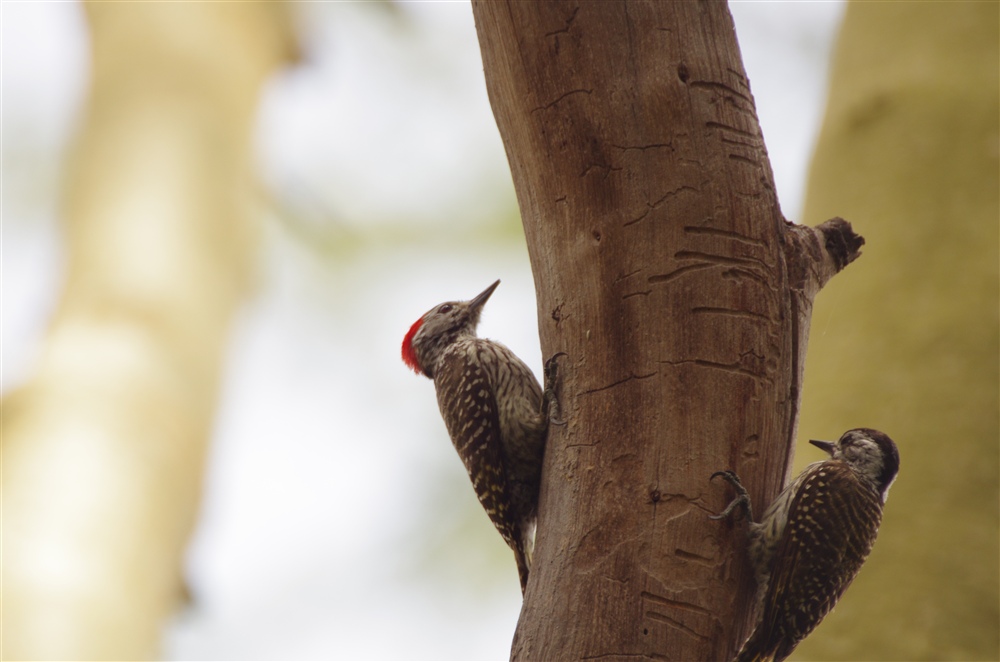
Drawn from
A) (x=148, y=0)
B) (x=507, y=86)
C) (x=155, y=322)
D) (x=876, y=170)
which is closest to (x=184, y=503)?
(x=155, y=322)

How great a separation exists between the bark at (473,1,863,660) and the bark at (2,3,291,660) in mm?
3143

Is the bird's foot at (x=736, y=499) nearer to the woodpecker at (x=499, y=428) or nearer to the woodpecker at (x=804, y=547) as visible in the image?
the woodpecker at (x=804, y=547)

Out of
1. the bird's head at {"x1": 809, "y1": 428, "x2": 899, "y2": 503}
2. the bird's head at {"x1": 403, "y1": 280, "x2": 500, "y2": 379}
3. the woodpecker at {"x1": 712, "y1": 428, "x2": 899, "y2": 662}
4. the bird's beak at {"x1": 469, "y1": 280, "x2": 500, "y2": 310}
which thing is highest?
the bird's beak at {"x1": 469, "y1": 280, "x2": 500, "y2": 310}

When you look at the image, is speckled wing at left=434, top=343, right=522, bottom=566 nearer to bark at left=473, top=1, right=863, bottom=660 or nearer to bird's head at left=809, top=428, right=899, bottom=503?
bark at left=473, top=1, right=863, bottom=660

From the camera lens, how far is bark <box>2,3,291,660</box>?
4.63 m

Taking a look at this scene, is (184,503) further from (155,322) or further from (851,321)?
(851,321)

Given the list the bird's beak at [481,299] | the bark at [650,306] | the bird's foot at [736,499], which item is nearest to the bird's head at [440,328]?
the bird's beak at [481,299]

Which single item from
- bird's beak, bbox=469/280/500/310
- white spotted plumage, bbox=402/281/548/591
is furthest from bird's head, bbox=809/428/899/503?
bird's beak, bbox=469/280/500/310

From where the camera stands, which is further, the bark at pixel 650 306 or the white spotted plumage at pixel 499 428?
the white spotted plumage at pixel 499 428

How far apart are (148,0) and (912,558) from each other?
18.6ft

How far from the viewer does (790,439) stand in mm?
2426

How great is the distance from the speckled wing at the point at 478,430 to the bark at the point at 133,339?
242 cm

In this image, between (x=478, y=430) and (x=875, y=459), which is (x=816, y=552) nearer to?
(x=875, y=459)

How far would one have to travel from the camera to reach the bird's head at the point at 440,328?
3.93m
